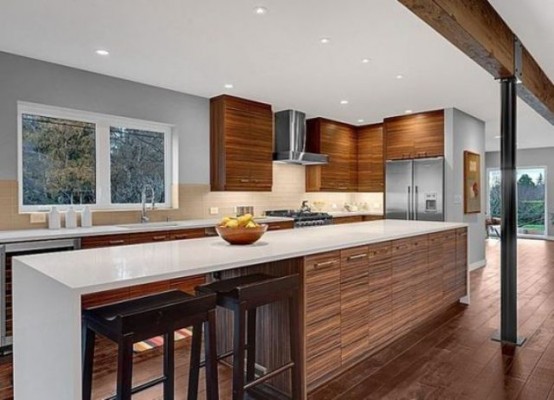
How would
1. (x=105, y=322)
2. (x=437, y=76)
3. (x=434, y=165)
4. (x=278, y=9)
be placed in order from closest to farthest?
(x=105, y=322)
(x=278, y=9)
(x=437, y=76)
(x=434, y=165)

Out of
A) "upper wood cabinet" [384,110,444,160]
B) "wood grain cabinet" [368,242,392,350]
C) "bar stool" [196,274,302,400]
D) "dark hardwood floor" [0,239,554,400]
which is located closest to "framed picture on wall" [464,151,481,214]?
"upper wood cabinet" [384,110,444,160]

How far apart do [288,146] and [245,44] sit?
9.01 feet

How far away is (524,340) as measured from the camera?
3.27 meters

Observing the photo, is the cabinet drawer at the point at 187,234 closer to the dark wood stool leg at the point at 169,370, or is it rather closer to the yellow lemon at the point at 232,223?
the yellow lemon at the point at 232,223

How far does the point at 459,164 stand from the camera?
6059 millimetres

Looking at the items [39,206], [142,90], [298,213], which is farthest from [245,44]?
[298,213]

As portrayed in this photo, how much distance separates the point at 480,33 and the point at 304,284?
2091mm

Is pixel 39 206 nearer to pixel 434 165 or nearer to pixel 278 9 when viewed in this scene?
pixel 278 9

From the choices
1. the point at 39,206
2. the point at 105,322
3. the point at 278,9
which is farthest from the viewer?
the point at 39,206

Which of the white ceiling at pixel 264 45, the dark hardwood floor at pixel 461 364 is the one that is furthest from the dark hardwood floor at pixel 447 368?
the white ceiling at pixel 264 45

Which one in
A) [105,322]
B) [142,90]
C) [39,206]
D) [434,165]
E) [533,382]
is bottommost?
[533,382]

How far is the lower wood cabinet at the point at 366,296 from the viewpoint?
2428 mm

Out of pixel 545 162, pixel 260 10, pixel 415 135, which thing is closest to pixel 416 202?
pixel 415 135

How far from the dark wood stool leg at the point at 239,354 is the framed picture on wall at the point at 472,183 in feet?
17.3
